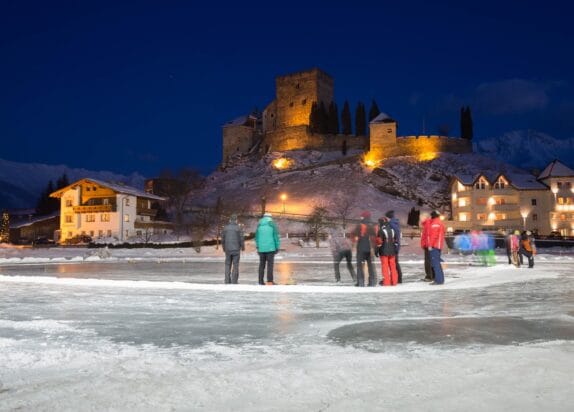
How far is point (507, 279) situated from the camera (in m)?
14.8

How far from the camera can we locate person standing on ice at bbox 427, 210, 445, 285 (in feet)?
42.9

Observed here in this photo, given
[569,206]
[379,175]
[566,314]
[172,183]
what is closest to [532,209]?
[569,206]

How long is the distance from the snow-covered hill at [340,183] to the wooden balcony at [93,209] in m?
20.6

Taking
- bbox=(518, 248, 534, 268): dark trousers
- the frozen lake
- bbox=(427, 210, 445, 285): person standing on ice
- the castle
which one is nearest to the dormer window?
the castle

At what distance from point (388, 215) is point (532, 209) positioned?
68.7m

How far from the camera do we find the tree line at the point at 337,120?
382ft

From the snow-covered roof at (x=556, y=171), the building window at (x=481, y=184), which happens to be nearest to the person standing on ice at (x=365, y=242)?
the building window at (x=481, y=184)

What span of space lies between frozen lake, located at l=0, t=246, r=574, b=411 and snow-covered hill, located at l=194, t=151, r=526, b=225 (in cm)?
6970

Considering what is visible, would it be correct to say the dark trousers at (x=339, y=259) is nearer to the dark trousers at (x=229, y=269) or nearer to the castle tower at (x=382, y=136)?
the dark trousers at (x=229, y=269)

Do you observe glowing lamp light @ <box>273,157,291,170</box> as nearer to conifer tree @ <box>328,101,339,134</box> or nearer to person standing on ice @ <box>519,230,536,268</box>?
conifer tree @ <box>328,101,339,134</box>

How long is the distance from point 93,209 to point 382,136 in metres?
63.3

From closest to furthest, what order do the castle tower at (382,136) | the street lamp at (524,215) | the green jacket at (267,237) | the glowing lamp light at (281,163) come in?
the green jacket at (267,237) < the street lamp at (524,215) < the castle tower at (382,136) < the glowing lamp light at (281,163)

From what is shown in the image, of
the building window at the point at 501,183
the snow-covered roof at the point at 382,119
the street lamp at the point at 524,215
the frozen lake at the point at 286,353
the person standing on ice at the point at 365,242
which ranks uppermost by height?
the snow-covered roof at the point at 382,119

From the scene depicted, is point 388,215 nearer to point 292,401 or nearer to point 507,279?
point 507,279
